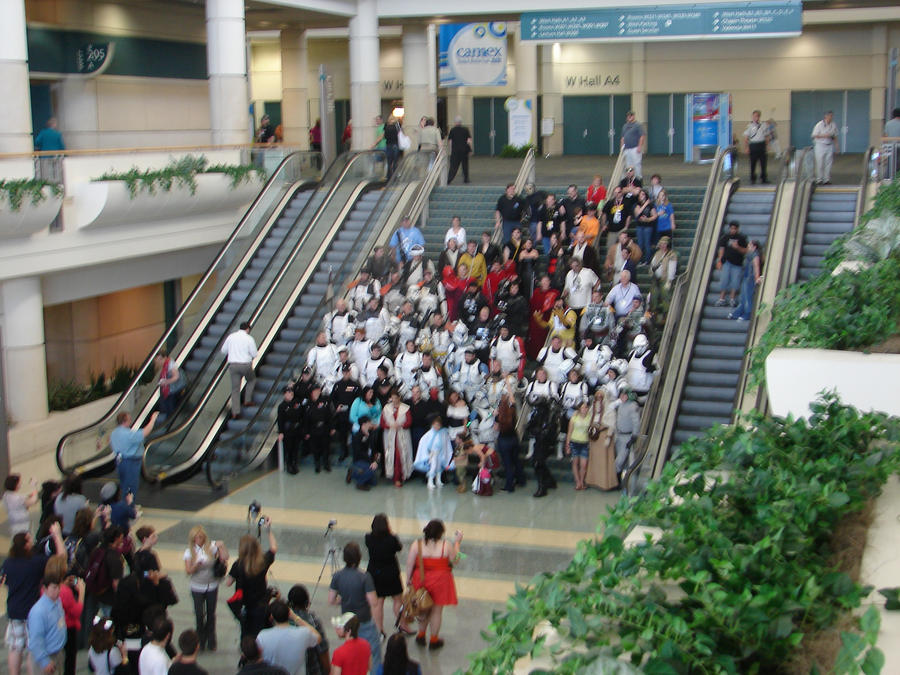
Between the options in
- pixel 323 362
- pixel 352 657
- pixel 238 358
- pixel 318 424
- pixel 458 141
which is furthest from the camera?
pixel 458 141

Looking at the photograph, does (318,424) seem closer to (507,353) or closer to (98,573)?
(507,353)

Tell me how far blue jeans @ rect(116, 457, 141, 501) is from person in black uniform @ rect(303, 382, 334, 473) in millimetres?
2392

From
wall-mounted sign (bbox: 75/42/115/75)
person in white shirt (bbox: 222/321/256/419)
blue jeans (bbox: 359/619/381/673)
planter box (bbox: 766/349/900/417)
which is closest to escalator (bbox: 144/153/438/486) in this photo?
person in white shirt (bbox: 222/321/256/419)

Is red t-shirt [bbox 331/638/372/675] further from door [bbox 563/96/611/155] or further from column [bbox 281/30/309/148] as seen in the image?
door [bbox 563/96/611/155]

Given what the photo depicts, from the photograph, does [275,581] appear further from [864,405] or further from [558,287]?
[558,287]

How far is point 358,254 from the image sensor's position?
1850 cm

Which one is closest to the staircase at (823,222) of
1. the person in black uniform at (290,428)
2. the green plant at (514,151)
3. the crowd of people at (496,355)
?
the crowd of people at (496,355)

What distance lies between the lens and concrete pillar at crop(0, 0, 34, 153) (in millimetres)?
16406

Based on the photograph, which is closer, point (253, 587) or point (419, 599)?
point (253, 587)

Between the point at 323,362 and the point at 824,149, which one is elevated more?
the point at 824,149

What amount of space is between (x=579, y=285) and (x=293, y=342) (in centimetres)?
436

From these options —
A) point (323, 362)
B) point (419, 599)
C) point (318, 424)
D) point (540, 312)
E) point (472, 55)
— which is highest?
point (472, 55)

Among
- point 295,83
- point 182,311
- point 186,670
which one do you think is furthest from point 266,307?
point 295,83

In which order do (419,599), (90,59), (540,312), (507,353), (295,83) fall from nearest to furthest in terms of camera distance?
(419,599) → (507,353) → (540,312) → (90,59) → (295,83)
